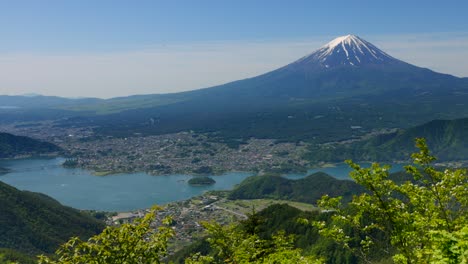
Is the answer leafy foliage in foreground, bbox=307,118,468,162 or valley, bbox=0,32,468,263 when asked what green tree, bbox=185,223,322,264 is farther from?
leafy foliage in foreground, bbox=307,118,468,162

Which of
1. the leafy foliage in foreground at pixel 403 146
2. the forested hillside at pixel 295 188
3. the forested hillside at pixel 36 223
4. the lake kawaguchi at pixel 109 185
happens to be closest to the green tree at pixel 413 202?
the forested hillside at pixel 36 223

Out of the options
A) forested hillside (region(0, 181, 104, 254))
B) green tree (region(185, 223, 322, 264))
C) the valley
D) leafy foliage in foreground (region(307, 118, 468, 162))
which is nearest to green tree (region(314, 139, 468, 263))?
the valley

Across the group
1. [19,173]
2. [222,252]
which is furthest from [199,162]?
Answer: [222,252]

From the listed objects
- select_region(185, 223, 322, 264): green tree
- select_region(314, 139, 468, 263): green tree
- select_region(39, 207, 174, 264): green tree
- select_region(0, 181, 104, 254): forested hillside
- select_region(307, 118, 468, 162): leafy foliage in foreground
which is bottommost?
select_region(307, 118, 468, 162): leafy foliage in foreground

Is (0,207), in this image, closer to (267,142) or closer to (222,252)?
(222,252)

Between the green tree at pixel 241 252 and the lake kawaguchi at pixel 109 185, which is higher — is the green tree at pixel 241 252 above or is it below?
above

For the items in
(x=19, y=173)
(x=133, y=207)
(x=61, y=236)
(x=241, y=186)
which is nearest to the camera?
(x=61, y=236)

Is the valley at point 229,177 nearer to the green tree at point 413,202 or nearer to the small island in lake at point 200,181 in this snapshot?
the green tree at point 413,202

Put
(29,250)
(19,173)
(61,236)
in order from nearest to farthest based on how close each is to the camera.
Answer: (29,250)
(61,236)
(19,173)
